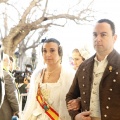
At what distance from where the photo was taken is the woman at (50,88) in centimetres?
235

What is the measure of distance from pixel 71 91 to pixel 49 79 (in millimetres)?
612

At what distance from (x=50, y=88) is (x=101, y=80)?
0.83m

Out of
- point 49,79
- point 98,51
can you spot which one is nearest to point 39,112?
point 49,79

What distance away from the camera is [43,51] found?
2424mm

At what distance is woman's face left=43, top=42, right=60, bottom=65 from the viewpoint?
2.38 meters

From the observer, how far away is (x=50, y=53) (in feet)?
7.84

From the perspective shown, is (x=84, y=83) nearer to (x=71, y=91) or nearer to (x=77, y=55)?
(x=71, y=91)

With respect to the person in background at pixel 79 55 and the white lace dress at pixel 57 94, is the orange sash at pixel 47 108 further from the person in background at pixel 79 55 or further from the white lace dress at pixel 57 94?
the person in background at pixel 79 55

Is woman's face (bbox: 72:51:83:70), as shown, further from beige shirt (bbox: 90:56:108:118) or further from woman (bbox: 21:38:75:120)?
beige shirt (bbox: 90:56:108:118)

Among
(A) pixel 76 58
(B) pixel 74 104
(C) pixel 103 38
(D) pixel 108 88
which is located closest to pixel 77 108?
(B) pixel 74 104

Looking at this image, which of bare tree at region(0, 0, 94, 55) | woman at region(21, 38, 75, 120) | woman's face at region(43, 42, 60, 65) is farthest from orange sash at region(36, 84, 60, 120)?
bare tree at region(0, 0, 94, 55)

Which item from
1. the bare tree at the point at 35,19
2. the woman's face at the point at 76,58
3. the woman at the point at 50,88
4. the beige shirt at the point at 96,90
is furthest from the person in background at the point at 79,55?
the bare tree at the point at 35,19

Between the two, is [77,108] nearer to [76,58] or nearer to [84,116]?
[84,116]

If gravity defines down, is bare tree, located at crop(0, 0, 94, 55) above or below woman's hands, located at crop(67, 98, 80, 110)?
above
